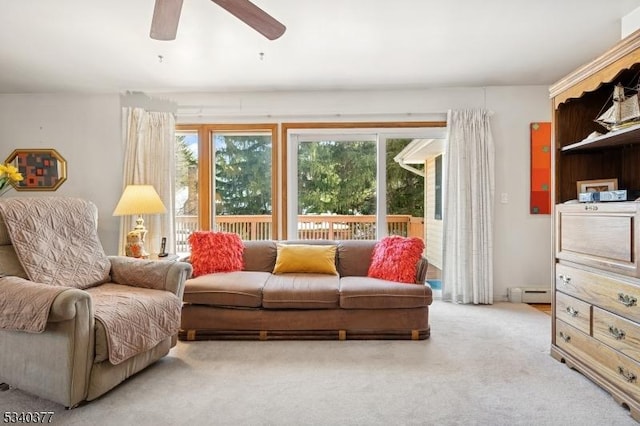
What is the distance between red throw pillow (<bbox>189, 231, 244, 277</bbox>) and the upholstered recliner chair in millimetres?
632

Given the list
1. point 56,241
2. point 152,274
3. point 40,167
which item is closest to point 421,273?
point 152,274

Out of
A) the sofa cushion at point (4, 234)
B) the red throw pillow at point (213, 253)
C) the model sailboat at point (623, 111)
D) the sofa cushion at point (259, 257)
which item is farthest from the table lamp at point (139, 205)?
the model sailboat at point (623, 111)

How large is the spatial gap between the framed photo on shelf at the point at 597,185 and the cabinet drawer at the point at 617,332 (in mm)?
766

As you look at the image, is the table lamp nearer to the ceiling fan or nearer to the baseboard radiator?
the ceiling fan

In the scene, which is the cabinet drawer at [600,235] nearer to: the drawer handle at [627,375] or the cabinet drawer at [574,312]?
the cabinet drawer at [574,312]

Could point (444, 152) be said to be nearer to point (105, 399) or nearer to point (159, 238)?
point (159, 238)

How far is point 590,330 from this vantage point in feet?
7.04

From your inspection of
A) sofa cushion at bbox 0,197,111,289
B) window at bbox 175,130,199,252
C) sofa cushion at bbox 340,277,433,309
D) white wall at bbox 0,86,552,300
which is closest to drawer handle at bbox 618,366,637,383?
sofa cushion at bbox 340,277,433,309

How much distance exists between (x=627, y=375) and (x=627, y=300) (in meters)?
0.39

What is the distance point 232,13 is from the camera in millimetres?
1904

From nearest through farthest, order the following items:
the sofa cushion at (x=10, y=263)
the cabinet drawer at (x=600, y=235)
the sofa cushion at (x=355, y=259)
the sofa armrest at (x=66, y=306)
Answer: the sofa armrest at (x=66, y=306), the cabinet drawer at (x=600, y=235), the sofa cushion at (x=10, y=263), the sofa cushion at (x=355, y=259)

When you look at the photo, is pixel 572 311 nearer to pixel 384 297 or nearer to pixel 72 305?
pixel 384 297

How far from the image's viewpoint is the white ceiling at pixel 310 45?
2.42 m

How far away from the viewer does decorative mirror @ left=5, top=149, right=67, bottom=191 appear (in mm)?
4160
